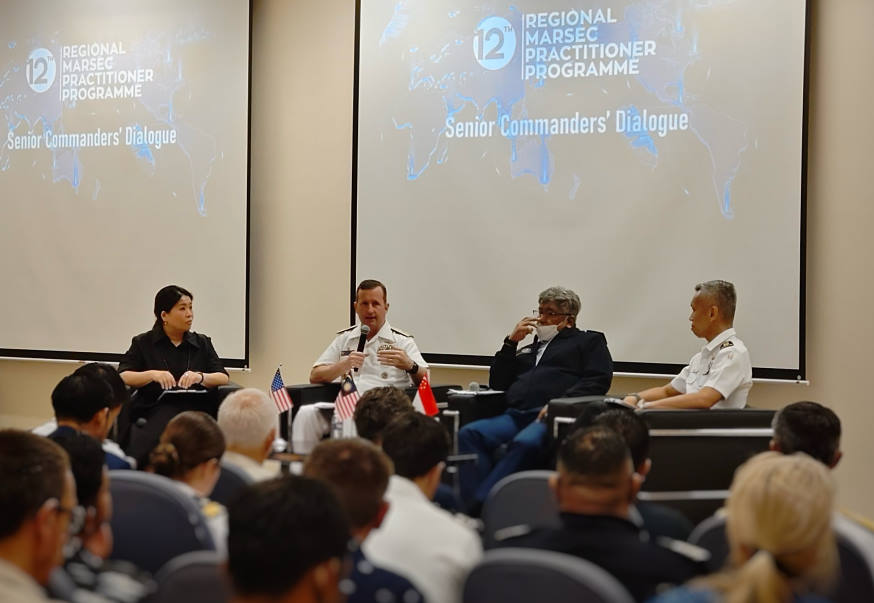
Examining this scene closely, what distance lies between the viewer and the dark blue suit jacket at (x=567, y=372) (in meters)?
5.37

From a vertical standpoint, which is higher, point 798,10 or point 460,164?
point 798,10

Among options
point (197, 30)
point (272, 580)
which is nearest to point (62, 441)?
point (272, 580)

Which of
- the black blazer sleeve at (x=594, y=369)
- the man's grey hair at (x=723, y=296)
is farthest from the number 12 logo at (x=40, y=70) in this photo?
the man's grey hair at (x=723, y=296)

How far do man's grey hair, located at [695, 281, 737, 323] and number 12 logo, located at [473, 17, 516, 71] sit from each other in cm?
197

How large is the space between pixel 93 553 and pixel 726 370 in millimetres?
3602

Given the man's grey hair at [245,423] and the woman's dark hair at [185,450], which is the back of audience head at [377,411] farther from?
the woman's dark hair at [185,450]

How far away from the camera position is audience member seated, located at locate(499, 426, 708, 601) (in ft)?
6.15

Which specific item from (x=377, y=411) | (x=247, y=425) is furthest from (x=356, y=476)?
(x=377, y=411)

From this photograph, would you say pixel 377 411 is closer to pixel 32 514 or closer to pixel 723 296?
pixel 32 514

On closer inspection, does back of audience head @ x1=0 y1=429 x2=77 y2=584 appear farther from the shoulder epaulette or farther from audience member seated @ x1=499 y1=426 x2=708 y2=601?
audience member seated @ x1=499 y1=426 x2=708 y2=601

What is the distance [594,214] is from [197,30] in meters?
3.20

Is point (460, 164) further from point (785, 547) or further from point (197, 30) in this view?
point (785, 547)

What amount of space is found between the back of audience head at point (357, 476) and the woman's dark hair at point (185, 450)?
0.63 metres

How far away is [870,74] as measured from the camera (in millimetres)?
5316
